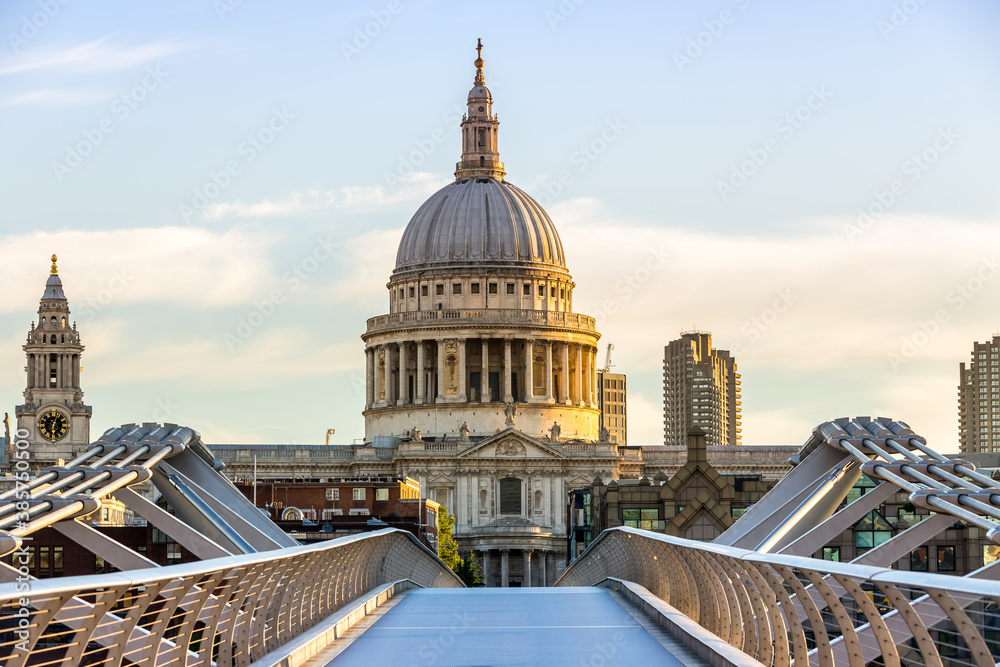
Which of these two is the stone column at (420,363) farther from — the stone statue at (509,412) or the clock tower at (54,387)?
the clock tower at (54,387)

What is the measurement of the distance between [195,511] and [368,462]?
4864 inches

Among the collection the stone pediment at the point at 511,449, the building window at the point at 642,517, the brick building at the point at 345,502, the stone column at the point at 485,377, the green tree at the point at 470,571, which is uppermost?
the stone column at the point at 485,377

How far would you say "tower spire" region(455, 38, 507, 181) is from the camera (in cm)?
16925

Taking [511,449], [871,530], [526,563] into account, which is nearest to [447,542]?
[526,563]

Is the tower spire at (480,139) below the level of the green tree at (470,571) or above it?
above

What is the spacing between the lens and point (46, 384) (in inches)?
6319

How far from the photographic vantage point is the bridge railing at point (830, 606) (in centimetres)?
1236

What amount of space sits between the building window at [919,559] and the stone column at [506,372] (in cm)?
9034

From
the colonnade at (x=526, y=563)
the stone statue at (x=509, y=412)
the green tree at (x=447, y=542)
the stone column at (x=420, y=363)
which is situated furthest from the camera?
the stone column at (x=420, y=363)

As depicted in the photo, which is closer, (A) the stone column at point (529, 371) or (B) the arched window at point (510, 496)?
(B) the arched window at point (510, 496)

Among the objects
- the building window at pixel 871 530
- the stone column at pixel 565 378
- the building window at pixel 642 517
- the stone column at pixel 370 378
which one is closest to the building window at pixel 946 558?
the building window at pixel 871 530

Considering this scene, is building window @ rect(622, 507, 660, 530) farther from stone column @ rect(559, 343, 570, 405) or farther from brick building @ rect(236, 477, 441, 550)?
stone column @ rect(559, 343, 570, 405)

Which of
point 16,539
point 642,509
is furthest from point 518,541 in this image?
point 16,539

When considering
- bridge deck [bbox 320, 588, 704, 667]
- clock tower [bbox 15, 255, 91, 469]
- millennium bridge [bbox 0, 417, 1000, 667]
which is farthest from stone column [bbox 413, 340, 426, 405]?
bridge deck [bbox 320, 588, 704, 667]
